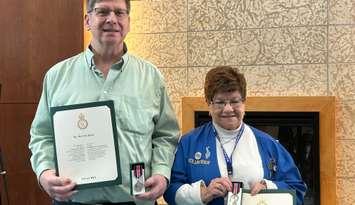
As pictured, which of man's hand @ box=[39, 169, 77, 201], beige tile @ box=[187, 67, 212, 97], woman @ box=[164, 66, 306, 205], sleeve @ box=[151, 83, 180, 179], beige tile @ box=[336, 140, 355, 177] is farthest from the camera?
beige tile @ box=[187, 67, 212, 97]

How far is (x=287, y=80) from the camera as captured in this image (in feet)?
10.4

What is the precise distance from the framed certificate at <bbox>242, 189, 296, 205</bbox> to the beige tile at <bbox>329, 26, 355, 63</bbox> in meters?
1.53

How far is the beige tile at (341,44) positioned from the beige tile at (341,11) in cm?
4

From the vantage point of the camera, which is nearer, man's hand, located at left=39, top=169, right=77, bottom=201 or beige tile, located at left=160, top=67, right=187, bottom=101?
man's hand, located at left=39, top=169, right=77, bottom=201

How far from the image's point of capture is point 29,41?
343cm

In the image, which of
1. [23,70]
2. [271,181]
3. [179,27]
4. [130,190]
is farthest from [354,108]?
[23,70]

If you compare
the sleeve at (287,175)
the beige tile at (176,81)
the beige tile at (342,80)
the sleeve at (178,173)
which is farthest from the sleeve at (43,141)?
the beige tile at (342,80)

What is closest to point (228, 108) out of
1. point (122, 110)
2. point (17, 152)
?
point (122, 110)

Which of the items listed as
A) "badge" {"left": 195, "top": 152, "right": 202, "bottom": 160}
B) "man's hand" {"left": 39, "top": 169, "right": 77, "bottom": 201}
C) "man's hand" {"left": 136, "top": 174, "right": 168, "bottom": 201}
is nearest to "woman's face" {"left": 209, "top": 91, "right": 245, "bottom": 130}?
"badge" {"left": 195, "top": 152, "right": 202, "bottom": 160}

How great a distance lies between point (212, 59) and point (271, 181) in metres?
1.55

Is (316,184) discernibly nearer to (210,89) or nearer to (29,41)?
(210,89)

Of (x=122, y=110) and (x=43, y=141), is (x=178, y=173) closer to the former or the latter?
(x=122, y=110)

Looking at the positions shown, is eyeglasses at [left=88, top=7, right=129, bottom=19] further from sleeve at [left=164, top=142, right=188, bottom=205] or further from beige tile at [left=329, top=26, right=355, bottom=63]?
beige tile at [left=329, top=26, right=355, bottom=63]

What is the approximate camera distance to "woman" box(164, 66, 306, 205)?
1853 mm
